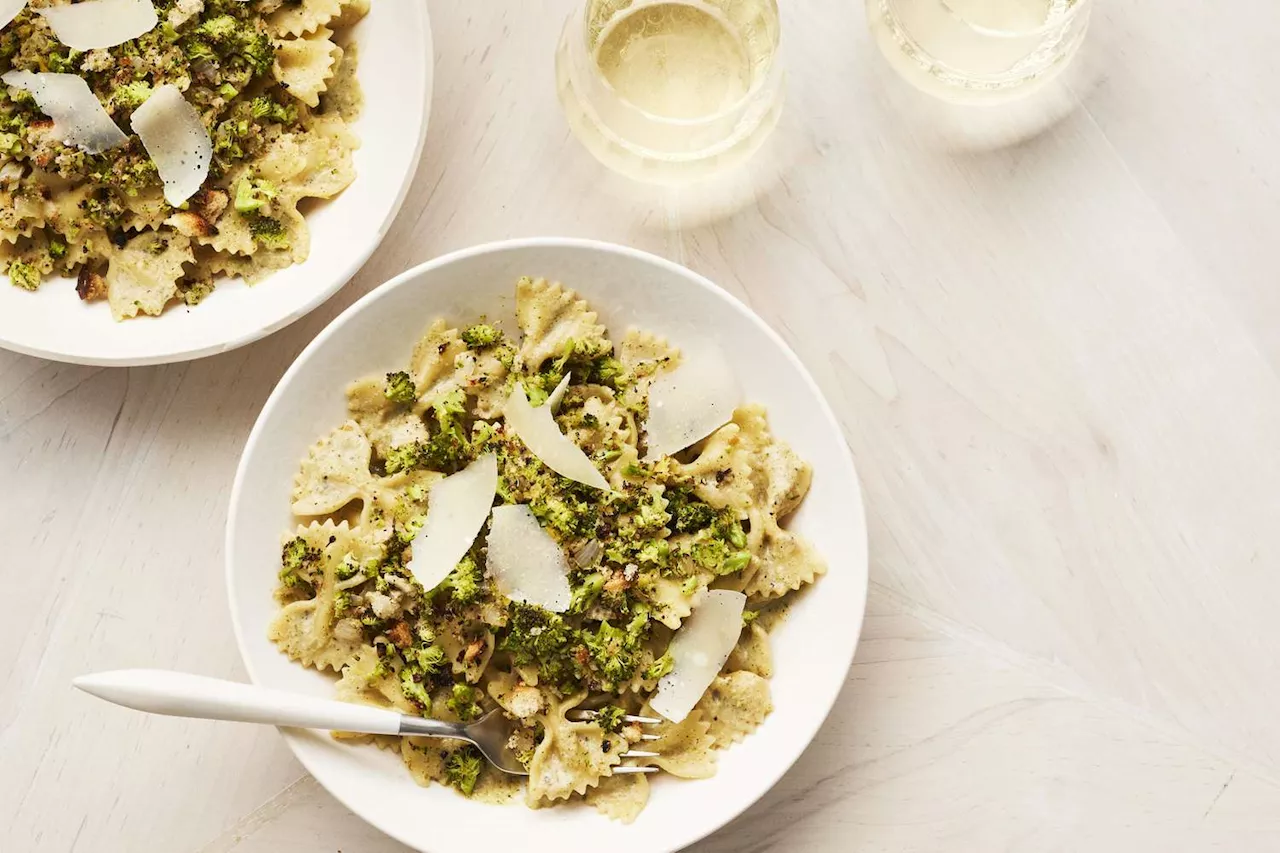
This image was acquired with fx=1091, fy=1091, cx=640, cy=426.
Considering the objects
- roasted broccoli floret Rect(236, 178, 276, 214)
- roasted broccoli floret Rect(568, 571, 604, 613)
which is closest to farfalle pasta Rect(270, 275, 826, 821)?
roasted broccoli floret Rect(568, 571, 604, 613)

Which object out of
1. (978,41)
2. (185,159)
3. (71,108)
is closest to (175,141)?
(185,159)

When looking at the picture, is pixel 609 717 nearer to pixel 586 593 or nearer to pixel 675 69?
pixel 586 593

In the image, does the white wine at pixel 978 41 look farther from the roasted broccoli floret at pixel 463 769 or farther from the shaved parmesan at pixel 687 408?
the roasted broccoli floret at pixel 463 769

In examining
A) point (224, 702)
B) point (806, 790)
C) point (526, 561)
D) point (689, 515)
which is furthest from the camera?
point (806, 790)

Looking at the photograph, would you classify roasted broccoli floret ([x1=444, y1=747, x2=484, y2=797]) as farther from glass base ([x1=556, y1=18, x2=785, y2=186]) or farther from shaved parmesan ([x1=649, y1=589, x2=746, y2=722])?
glass base ([x1=556, y1=18, x2=785, y2=186])

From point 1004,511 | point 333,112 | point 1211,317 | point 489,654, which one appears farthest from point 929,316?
point 333,112

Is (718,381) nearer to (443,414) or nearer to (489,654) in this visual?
(443,414)
